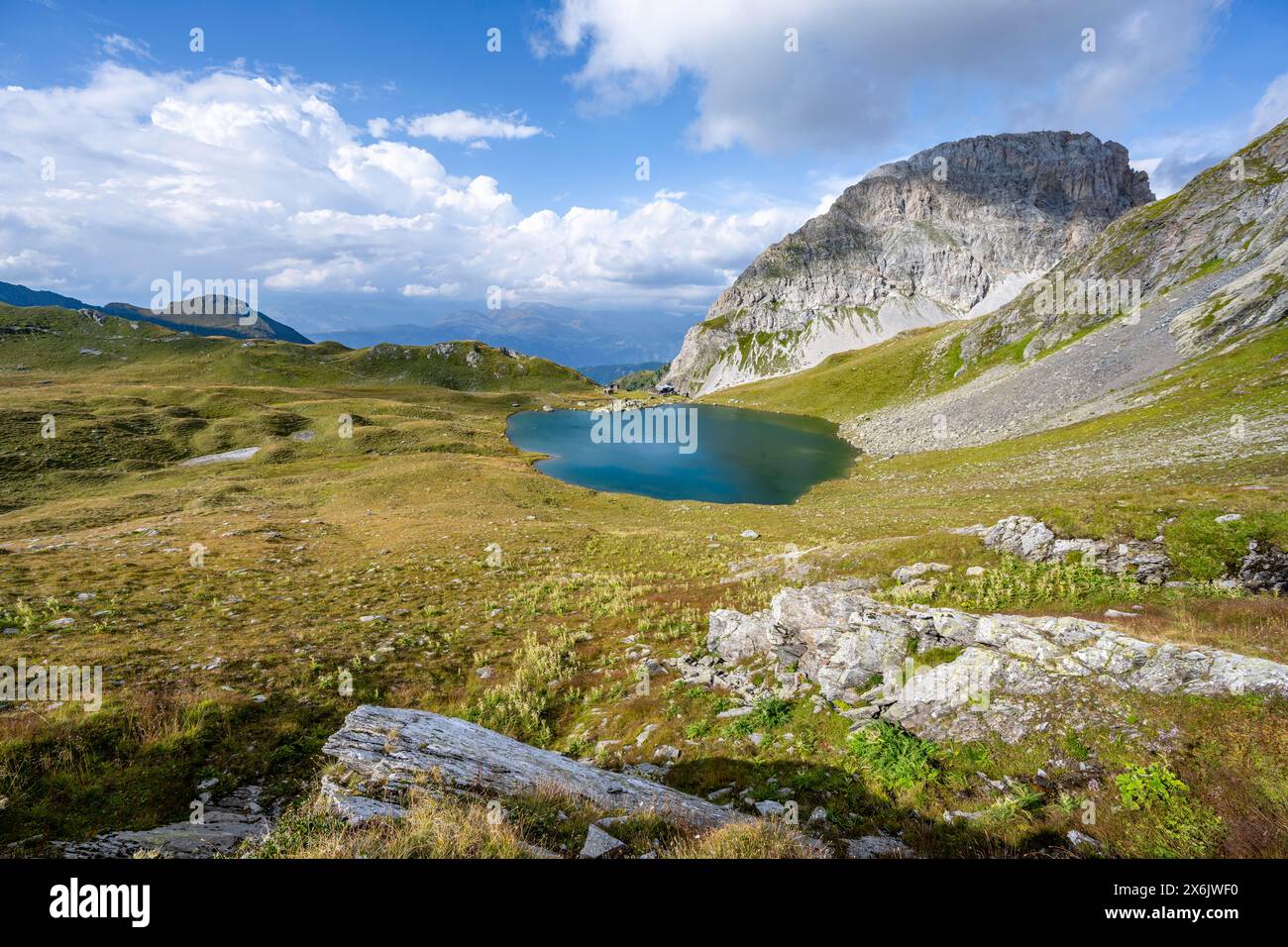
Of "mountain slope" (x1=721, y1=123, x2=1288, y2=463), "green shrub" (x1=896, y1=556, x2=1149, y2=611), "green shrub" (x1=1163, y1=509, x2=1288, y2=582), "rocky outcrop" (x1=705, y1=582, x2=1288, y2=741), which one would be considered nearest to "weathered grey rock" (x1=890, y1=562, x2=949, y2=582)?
"green shrub" (x1=896, y1=556, x2=1149, y2=611)

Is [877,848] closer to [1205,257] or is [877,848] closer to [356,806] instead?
[356,806]

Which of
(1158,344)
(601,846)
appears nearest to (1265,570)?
(601,846)

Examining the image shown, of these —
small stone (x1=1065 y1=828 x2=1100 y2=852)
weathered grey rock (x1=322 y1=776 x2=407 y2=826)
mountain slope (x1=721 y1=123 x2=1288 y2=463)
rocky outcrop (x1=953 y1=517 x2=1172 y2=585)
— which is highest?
mountain slope (x1=721 y1=123 x2=1288 y2=463)

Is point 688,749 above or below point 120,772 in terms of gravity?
below

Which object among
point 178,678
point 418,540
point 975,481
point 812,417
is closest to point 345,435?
point 418,540

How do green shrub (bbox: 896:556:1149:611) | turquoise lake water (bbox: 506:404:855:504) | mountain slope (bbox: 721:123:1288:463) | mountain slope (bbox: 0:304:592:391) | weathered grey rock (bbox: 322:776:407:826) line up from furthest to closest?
1. mountain slope (bbox: 0:304:592:391)
2. turquoise lake water (bbox: 506:404:855:504)
3. mountain slope (bbox: 721:123:1288:463)
4. green shrub (bbox: 896:556:1149:611)
5. weathered grey rock (bbox: 322:776:407:826)

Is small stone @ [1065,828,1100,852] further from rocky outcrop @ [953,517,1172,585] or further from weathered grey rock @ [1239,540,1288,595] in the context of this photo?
weathered grey rock @ [1239,540,1288,595]
